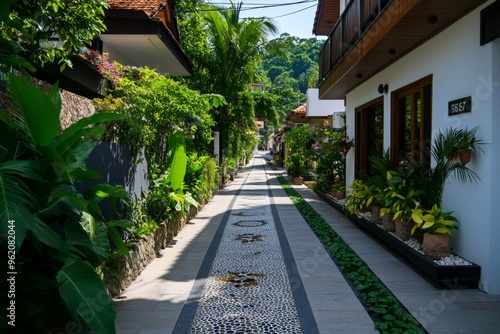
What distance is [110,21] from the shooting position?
30.1 ft

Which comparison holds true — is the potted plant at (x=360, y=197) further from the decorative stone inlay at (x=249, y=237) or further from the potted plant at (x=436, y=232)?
the potted plant at (x=436, y=232)

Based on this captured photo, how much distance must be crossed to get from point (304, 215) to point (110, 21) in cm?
635

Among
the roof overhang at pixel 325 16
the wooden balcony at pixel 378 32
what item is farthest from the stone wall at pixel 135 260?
the roof overhang at pixel 325 16

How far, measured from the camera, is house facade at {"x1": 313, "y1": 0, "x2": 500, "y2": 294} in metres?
4.75

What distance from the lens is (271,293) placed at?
4.93 meters

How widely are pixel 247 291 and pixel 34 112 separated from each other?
3032 millimetres

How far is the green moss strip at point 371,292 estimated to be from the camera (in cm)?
396

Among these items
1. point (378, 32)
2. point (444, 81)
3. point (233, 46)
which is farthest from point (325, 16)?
point (444, 81)

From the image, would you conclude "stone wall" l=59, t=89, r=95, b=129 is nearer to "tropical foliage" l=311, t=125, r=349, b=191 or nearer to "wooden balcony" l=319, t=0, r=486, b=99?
"wooden balcony" l=319, t=0, r=486, b=99

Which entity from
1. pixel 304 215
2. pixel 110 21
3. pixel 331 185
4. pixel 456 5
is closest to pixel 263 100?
pixel 331 185

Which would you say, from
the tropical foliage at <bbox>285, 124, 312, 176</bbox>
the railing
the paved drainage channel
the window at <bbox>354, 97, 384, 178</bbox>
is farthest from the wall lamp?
the tropical foliage at <bbox>285, 124, 312, 176</bbox>

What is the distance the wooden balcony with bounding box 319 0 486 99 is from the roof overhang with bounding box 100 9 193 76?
3956 millimetres

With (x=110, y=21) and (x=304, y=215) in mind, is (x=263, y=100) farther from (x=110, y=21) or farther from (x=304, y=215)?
(x=110, y=21)

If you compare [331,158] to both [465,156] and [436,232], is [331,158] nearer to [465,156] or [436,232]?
[436,232]
